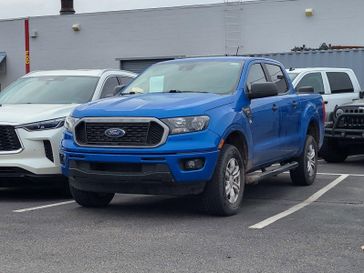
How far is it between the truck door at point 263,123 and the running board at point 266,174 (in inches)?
5.6

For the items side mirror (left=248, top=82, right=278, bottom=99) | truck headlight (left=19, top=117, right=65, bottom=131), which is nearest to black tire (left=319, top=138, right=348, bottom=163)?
side mirror (left=248, top=82, right=278, bottom=99)

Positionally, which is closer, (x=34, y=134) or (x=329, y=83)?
(x=34, y=134)

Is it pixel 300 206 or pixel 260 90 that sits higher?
pixel 260 90

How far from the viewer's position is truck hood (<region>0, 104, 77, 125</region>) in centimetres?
792

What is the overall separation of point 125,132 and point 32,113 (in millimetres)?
2012

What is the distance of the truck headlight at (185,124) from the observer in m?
6.47

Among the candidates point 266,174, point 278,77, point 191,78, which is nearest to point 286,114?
point 278,77

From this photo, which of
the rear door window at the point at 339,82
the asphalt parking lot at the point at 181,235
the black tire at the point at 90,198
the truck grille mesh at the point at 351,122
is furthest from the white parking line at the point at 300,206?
the rear door window at the point at 339,82

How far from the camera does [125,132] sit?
6.58 m

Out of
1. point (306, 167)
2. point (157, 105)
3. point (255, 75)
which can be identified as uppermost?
point (255, 75)

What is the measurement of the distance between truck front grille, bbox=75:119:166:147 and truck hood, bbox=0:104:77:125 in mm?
1237

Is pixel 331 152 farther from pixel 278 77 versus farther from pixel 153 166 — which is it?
pixel 153 166

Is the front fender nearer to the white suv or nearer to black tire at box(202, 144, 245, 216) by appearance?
black tire at box(202, 144, 245, 216)

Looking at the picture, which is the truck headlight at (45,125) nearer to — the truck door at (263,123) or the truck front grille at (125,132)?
the truck front grille at (125,132)
